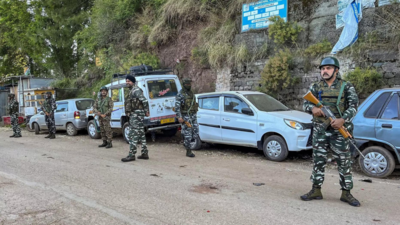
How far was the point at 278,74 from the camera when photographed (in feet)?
32.9

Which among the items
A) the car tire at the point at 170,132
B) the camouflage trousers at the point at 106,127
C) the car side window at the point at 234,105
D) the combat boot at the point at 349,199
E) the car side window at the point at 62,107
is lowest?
the combat boot at the point at 349,199

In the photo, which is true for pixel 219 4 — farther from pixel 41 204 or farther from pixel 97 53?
pixel 41 204

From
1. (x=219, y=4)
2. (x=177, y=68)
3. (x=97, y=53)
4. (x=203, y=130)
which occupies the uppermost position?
(x=219, y=4)

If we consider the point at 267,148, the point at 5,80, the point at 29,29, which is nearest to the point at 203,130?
the point at 267,148

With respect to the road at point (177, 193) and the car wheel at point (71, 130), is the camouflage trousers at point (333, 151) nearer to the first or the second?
the road at point (177, 193)

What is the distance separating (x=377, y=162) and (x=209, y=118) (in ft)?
13.2

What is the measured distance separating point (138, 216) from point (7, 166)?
454 centimetres

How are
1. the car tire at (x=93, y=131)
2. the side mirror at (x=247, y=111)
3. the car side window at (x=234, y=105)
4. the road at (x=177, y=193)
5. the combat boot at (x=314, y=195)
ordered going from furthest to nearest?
the car tire at (x=93, y=131), the car side window at (x=234, y=105), the side mirror at (x=247, y=111), the combat boot at (x=314, y=195), the road at (x=177, y=193)

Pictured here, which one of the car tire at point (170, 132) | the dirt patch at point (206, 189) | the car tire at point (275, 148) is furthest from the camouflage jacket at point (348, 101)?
the car tire at point (170, 132)

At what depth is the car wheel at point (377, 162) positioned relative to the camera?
566 cm

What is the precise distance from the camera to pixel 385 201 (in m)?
4.54

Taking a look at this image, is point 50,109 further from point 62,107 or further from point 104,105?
point 104,105

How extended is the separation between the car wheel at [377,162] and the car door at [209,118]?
3443 mm

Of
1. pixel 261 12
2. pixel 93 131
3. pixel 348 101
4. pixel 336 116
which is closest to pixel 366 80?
pixel 261 12
